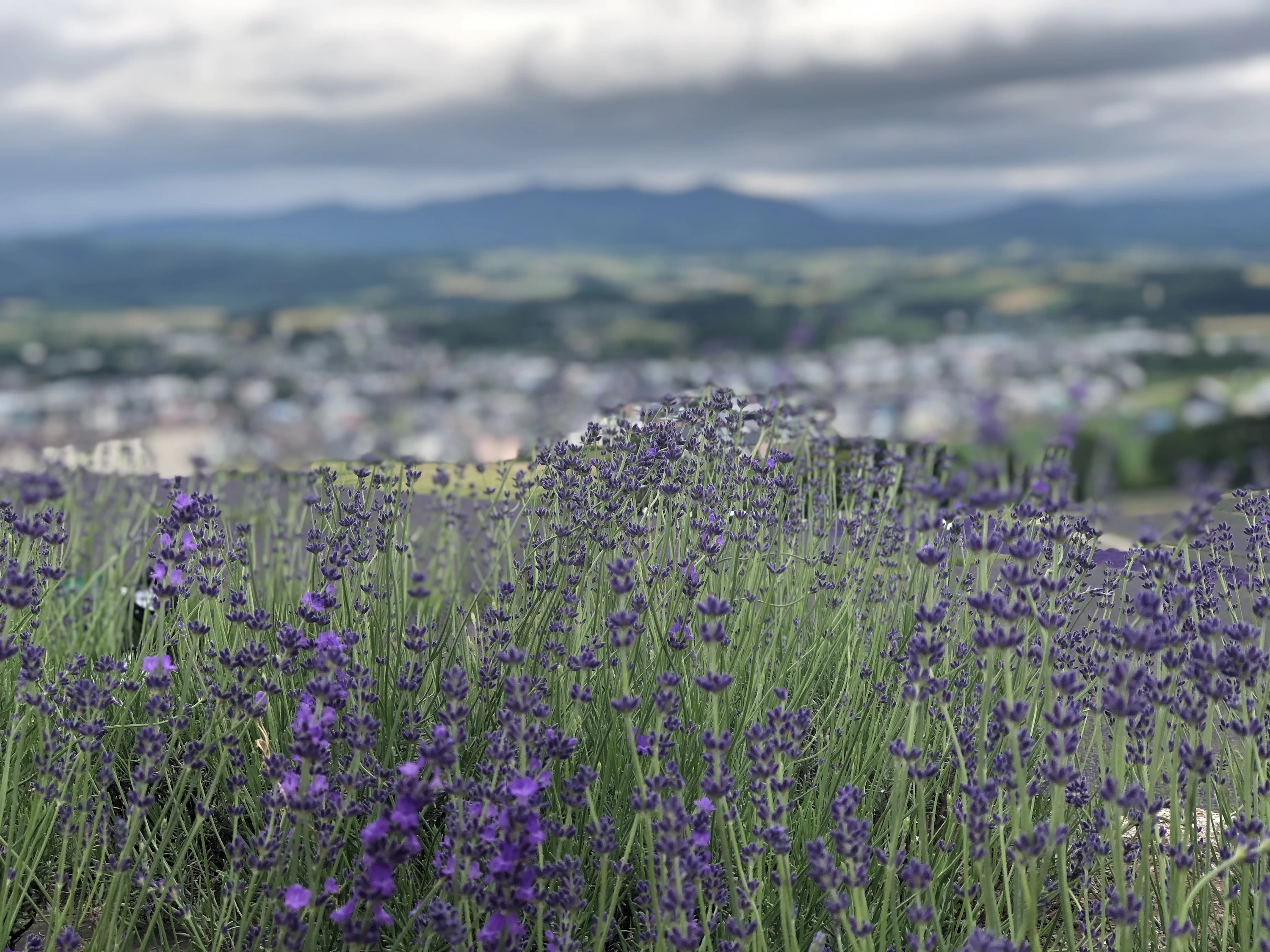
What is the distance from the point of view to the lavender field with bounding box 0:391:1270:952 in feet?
5.58

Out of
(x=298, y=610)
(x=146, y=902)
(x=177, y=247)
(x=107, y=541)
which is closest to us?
(x=298, y=610)

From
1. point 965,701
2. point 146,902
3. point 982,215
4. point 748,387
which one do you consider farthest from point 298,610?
point 982,215

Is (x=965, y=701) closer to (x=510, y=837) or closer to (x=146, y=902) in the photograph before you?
(x=510, y=837)

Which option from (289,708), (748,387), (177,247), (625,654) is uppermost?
(177,247)

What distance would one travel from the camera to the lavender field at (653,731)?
1.70 m

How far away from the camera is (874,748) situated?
274 cm

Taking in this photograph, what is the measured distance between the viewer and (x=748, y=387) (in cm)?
533

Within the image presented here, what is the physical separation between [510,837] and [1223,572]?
3.04 metres

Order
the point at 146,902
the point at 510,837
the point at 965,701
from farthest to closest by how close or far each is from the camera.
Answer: the point at 965,701 < the point at 146,902 < the point at 510,837

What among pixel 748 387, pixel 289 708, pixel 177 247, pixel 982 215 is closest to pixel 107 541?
pixel 289 708

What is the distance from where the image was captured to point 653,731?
220 cm

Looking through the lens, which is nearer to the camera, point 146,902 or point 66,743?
point 66,743

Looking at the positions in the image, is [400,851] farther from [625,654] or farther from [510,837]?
[625,654]

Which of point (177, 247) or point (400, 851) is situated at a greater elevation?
point (177, 247)
